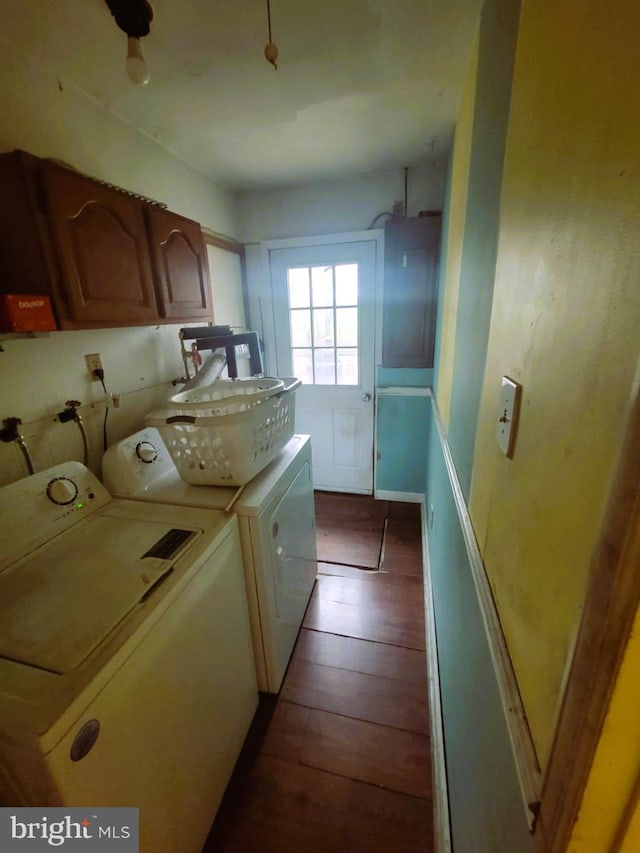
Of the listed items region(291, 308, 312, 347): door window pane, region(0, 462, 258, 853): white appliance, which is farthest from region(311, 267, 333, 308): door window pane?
region(0, 462, 258, 853): white appliance

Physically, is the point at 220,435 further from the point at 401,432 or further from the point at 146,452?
the point at 401,432

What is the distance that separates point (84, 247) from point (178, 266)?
0.46 metres

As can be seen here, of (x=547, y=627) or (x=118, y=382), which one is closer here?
(x=547, y=627)

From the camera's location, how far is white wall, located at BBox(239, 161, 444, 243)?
2165 millimetres

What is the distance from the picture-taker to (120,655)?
70 cm

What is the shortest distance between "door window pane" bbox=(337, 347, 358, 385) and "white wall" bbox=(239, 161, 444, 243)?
0.82m

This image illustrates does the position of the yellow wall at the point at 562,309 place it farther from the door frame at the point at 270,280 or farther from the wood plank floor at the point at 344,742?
the door frame at the point at 270,280

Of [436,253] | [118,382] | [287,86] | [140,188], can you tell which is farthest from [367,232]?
[118,382]

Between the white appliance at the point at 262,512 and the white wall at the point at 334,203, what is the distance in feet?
5.57

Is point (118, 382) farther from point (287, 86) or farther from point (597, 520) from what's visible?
point (597, 520)

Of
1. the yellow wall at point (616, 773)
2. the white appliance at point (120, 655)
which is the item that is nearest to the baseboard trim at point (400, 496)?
the white appliance at point (120, 655)

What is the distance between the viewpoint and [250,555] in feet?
4.01

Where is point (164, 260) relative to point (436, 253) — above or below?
below

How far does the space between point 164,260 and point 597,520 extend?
1622 mm
